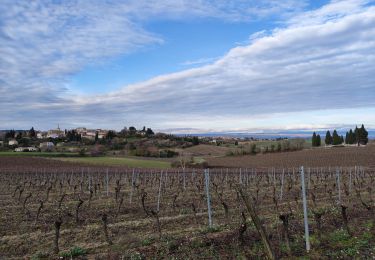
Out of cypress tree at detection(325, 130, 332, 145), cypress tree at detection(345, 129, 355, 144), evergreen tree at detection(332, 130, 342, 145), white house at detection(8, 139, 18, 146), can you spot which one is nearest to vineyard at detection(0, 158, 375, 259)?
white house at detection(8, 139, 18, 146)

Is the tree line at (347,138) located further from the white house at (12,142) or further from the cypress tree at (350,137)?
the white house at (12,142)

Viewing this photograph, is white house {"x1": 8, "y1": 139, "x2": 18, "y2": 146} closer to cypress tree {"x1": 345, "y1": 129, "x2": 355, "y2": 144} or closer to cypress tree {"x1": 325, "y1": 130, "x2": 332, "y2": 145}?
cypress tree {"x1": 325, "y1": 130, "x2": 332, "y2": 145}

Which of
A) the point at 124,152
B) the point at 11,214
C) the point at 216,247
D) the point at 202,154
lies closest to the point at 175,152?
the point at 202,154

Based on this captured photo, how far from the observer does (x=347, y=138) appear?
90062 millimetres

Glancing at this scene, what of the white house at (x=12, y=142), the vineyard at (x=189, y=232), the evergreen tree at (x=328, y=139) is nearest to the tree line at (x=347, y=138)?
the evergreen tree at (x=328, y=139)

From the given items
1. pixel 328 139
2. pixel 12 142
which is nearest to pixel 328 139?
pixel 328 139

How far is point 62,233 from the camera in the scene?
11.4 meters

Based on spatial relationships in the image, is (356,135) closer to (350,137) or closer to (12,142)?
(350,137)

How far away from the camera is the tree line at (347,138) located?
8575 cm

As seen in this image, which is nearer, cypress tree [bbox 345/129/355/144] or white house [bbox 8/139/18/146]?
white house [bbox 8/139/18/146]

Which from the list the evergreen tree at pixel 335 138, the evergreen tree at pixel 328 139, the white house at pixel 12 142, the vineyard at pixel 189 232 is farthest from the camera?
the evergreen tree at pixel 328 139

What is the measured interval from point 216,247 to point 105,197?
488 inches

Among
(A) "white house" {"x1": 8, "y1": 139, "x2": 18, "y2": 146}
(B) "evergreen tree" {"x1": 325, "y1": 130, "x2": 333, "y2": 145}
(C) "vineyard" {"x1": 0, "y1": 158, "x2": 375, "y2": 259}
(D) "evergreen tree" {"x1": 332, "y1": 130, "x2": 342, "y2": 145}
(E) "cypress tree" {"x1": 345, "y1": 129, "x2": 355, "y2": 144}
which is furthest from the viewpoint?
(B) "evergreen tree" {"x1": 325, "y1": 130, "x2": 333, "y2": 145}

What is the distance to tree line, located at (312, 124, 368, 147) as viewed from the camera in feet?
281
